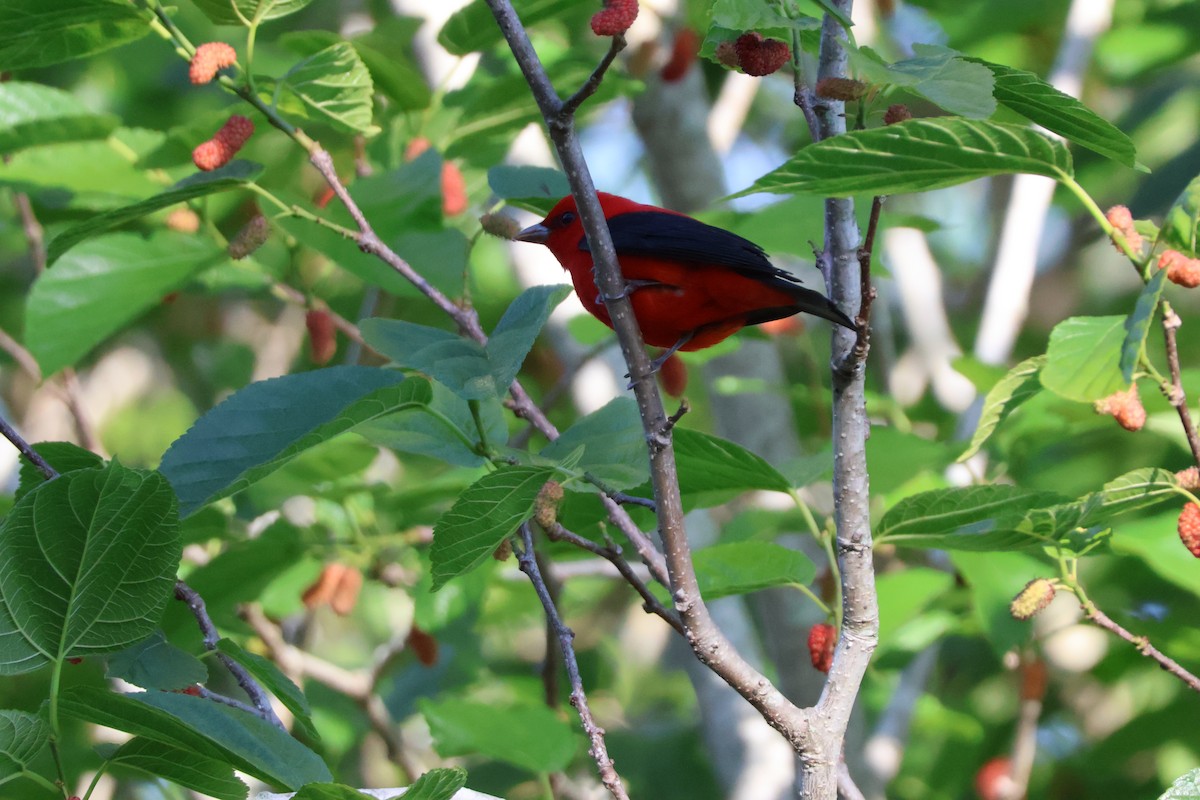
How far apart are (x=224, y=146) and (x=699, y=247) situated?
3.41ft

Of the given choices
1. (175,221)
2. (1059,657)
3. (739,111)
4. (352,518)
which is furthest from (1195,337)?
(175,221)

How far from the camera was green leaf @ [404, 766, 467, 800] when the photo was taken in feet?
4.77

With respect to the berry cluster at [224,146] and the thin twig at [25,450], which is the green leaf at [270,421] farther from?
the berry cluster at [224,146]

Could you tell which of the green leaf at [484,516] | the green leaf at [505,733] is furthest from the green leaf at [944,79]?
the green leaf at [505,733]

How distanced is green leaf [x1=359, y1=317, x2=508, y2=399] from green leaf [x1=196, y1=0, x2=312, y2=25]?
2.54 ft

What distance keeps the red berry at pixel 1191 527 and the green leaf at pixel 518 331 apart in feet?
3.41

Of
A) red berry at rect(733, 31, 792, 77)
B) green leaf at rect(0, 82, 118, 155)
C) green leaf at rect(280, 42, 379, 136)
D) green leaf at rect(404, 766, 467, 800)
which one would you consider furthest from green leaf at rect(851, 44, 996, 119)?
green leaf at rect(0, 82, 118, 155)

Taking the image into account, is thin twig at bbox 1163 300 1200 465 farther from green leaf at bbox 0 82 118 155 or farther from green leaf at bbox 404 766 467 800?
green leaf at bbox 0 82 118 155

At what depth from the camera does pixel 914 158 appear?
1470 millimetres

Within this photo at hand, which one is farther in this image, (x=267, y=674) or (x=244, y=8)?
(x=244, y=8)

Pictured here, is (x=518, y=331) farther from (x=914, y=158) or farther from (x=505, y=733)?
(x=505, y=733)

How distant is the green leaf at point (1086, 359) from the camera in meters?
1.85

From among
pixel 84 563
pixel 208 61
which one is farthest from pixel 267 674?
pixel 208 61

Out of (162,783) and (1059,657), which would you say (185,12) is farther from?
(1059,657)
